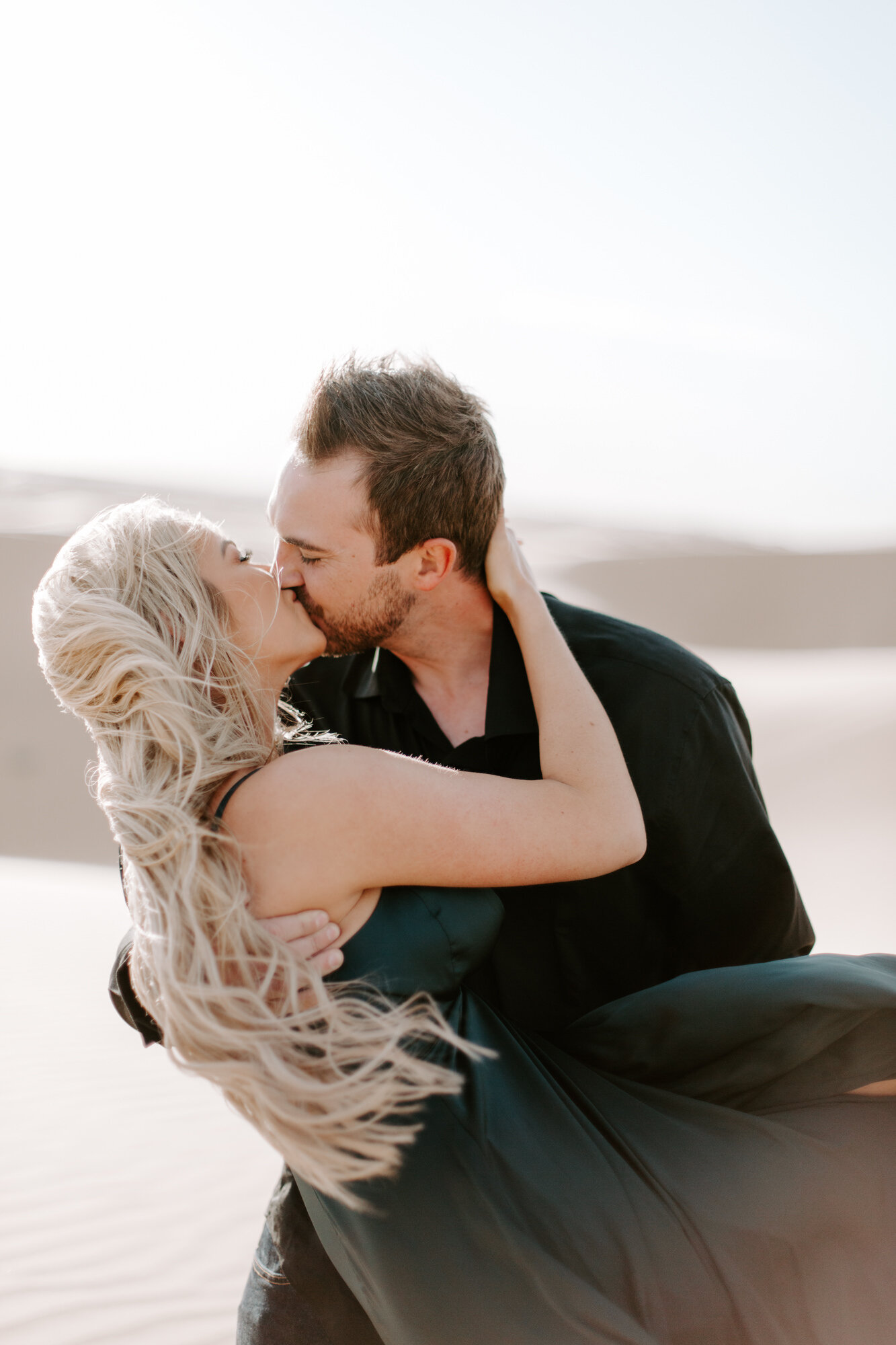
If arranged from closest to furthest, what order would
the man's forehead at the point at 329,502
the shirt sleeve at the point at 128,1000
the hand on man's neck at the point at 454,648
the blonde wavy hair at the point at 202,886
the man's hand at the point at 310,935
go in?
the blonde wavy hair at the point at 202,886 < the man's hand at the point at 310,935 < the shirt sleeve at the point at 128,1000 < the man's forehead at the point at 329,502 < the hand on man's neck at the point at 454,648

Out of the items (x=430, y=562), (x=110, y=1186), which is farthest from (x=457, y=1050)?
(x=110, y=1186)

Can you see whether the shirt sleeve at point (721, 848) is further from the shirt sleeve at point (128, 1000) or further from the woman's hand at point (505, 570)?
the shirt sleeve at point (128, 1000)

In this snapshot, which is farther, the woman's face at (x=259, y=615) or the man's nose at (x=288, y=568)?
the man's nose at (x=288, y=568)

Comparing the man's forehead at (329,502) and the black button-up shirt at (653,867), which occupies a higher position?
the man's forehead at (329,502)

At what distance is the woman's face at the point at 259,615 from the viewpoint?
7.83 feet

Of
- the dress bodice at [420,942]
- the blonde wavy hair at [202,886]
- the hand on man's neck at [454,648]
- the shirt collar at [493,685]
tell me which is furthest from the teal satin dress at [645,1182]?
the hand on man's neck at [454,648]

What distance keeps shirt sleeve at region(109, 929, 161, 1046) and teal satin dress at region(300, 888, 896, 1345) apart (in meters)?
0.59

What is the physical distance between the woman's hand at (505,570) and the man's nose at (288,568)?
1.75ft

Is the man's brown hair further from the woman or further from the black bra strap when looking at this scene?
the black bra strap

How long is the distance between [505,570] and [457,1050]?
4.53ft

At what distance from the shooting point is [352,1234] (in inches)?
75.9

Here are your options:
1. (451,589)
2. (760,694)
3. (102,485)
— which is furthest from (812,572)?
(451,589)

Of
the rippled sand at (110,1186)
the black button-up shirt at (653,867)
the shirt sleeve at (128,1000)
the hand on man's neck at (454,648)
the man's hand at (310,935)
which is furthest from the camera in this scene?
the rippled sand at (110,1186)

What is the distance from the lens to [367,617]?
293 centimetres
